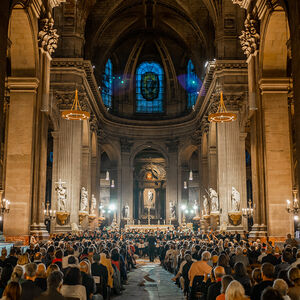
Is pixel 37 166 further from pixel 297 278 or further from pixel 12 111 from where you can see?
pixel 297 278

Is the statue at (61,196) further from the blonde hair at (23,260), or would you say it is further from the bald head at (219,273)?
the bald head at (219,273)

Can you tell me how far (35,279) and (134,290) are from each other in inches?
294

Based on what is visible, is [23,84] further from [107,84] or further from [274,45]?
[107,84]

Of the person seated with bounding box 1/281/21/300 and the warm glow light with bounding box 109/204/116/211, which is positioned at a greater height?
the warm glow light with bounding box 109/204/116/211

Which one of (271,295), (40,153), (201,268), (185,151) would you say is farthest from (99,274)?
(185,151)

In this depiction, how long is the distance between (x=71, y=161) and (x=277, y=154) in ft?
52.8

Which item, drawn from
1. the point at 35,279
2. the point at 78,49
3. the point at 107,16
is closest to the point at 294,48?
the point at 35,279

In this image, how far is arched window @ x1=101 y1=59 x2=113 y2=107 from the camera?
159 feet

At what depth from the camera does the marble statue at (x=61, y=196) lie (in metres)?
28.3

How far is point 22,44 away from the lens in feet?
60.1

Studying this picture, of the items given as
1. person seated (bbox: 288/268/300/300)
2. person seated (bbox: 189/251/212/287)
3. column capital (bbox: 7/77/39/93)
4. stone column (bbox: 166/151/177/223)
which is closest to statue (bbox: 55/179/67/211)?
column capital (bbox: 7/77/39/93)

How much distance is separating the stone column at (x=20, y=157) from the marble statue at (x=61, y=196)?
1032cm

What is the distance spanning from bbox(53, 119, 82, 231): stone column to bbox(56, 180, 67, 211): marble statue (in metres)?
1.96

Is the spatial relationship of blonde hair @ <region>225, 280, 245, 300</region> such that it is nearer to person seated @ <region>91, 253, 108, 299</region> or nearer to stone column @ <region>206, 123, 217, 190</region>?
person seated @ <region>91, 253, 108, 299</region>
